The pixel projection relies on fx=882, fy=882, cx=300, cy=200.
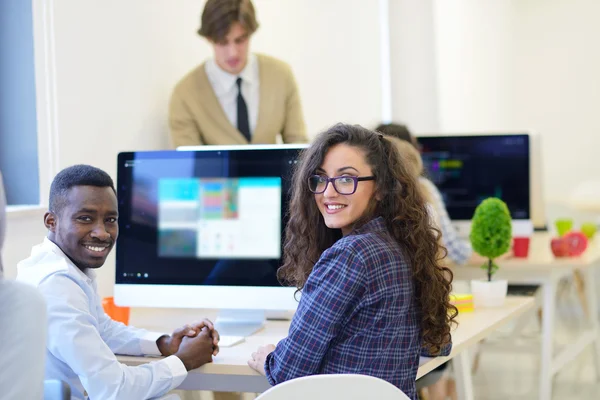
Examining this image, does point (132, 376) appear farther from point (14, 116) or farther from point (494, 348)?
point (494, 348)

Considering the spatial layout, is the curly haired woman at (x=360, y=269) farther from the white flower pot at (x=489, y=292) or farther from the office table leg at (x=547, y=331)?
the office table leg at (x=547, y=331)

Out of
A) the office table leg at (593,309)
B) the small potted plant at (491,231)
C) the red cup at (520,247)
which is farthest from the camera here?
the office table leg at (593,309)

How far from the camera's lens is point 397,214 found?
1.98 meters

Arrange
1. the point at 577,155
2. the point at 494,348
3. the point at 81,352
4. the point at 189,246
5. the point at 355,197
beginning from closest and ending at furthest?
the point at 81,352, the point at 355,197, the point at 189,246, the point at 494,348, the point at 577,155

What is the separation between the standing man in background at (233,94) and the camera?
339cm

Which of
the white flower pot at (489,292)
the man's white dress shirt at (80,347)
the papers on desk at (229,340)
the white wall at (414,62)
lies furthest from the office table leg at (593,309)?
the man's white dress shirt at (80,347)

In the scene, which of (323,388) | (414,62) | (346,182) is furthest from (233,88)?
(414,62)

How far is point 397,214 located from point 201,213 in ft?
2.34

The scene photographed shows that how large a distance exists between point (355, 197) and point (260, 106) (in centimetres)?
166

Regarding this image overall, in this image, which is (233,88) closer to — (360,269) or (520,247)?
(520,247)

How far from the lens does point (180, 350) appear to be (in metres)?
2.12

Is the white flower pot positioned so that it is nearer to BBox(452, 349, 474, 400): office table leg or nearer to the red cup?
BBox(452, 349, 474, 400): office table leg

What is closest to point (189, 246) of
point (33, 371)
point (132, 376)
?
point (132, 376)

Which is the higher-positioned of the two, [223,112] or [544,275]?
[223,112]
